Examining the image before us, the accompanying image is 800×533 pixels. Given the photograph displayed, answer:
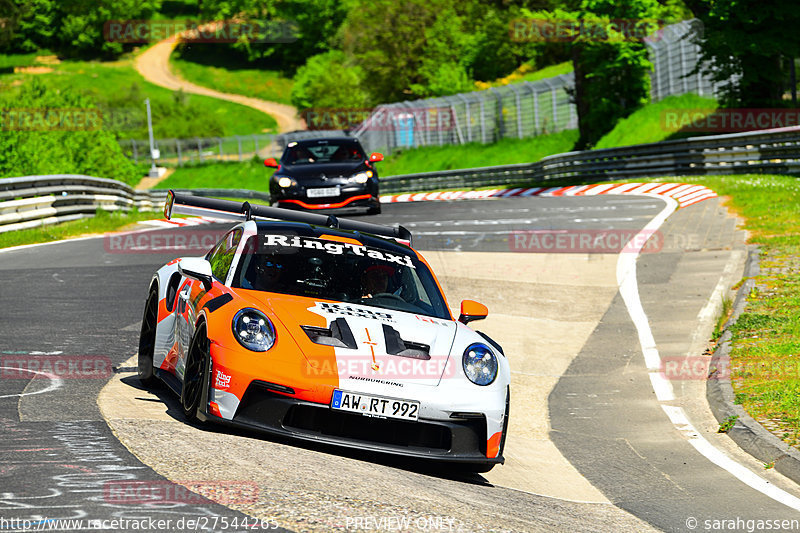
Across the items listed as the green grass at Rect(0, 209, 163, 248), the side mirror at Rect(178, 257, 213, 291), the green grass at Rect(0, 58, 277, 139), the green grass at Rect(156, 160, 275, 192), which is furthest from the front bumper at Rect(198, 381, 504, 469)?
the green grass at Rect(0, 58, 277, 139)

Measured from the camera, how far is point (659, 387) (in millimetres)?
10078

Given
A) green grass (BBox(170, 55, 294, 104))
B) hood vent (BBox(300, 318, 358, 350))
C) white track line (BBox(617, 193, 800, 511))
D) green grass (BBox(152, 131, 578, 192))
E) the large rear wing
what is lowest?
white track line (BBox(617, 193, 800, 511))

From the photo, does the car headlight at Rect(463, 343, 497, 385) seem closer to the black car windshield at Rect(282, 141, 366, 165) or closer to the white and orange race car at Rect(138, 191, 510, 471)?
the white and orange race car at Rect(138, 191, 510, 471)

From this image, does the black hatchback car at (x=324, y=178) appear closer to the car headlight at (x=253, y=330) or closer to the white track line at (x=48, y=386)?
the white track line at (x=48, y=386)

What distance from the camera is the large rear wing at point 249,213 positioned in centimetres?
811

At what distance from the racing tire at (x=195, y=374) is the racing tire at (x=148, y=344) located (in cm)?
118

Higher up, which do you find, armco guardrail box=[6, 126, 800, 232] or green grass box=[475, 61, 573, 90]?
green grass box=[475, 61, 573, 90]

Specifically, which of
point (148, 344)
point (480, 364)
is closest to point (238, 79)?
point (148, 344)

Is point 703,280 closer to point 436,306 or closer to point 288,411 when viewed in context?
point 436,306

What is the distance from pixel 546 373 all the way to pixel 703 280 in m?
4.54

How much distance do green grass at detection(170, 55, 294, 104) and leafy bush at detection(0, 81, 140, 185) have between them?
56.4 m

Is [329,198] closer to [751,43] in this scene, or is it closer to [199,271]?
[199,271]

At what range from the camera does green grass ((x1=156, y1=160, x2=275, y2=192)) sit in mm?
71250

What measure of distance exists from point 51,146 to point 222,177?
98.0ft
